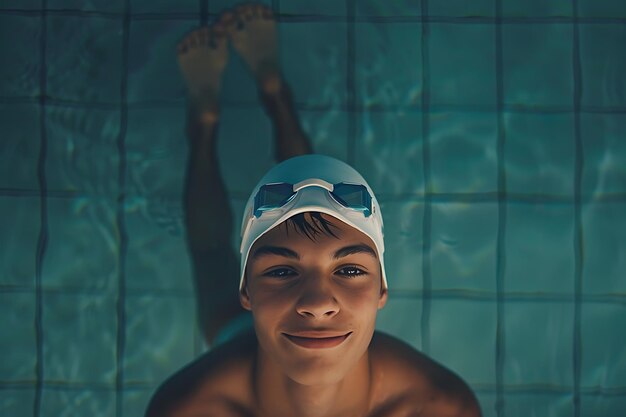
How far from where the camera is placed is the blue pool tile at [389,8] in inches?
181

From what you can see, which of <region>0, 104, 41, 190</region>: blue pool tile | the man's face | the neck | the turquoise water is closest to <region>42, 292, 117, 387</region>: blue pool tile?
the turquoise water

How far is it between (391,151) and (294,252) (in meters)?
1.94

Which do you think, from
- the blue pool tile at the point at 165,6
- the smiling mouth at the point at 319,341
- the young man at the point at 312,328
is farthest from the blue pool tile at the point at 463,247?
the blue pool tile at the point at 165,6

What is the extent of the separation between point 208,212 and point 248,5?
1.33 metres

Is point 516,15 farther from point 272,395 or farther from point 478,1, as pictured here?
point 272,395

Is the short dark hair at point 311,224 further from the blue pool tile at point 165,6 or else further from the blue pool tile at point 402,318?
the blue pool tile at point 165,6

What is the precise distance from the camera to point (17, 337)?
4.44 m

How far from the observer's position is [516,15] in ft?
15.1

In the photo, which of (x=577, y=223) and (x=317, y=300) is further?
(x=577, y=223)

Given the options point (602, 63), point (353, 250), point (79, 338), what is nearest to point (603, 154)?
point (602, 63)

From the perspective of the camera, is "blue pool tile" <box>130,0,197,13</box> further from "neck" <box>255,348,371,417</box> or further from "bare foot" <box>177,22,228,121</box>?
"neck" <box>255,348,371,417</box>

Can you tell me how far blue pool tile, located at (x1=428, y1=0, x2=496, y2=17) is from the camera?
4582mm

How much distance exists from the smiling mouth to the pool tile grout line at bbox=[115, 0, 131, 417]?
2001 millimetres

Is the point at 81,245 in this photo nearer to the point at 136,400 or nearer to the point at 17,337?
the point at 17,337
